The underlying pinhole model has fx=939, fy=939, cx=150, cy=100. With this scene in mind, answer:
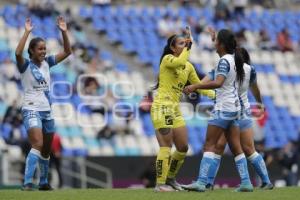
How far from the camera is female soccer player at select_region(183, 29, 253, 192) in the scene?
1323cm

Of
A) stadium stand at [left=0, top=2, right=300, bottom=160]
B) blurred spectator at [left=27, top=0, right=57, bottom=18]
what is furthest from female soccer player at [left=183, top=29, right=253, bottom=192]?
blurred spectator at [left=27, top=0, right=57, bottom=18]

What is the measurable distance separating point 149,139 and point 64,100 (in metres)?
2.50

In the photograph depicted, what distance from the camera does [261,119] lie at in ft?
82.7

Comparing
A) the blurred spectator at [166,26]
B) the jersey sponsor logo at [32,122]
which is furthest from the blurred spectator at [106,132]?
the jersey sponsor logo at [32,122]

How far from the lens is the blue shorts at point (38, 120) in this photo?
547 inches

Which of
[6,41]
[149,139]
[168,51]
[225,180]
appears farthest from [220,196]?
[6,41]

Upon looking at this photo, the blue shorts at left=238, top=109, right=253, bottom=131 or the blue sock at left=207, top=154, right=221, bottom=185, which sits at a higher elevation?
the blue shorts at left=238, top=109, right=253, bottom=131

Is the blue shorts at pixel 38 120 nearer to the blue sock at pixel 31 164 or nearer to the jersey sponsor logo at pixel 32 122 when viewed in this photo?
the jersey sponsor logo at pixel 32 122

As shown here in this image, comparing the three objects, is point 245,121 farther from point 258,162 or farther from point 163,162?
point 163,162

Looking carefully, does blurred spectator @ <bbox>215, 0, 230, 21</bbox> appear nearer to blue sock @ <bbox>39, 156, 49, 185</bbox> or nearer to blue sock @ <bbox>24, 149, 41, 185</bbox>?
blue sock @ <bbox>39, 156, 49, 185</bbox>

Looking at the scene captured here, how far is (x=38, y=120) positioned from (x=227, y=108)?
283cm

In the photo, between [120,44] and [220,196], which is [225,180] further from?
[220,196]

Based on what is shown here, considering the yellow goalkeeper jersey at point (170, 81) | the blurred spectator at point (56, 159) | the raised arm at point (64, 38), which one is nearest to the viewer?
the yellow goalkeeper jersey at point (170, 81)

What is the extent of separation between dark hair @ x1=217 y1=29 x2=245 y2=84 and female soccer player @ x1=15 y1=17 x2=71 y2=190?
2506 mm
